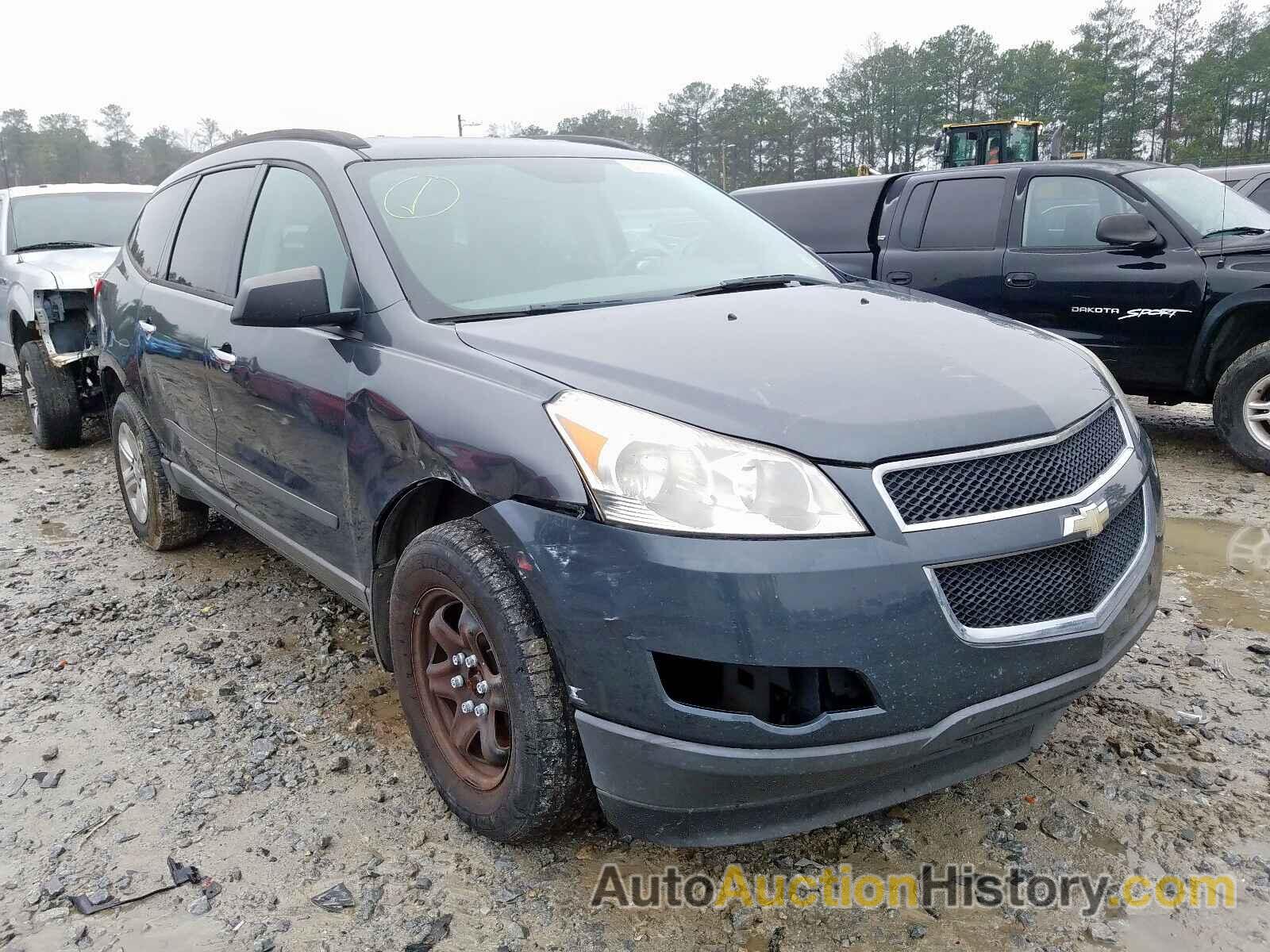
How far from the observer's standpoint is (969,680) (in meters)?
1.93

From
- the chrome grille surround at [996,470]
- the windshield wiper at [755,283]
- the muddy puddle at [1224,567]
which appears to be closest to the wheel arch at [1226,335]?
the muddy puddle at [1224,567]

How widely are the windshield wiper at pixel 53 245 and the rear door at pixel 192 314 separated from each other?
4.24 metres

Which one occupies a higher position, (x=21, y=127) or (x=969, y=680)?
(x=21, y=127)

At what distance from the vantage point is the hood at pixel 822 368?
6.53 feet

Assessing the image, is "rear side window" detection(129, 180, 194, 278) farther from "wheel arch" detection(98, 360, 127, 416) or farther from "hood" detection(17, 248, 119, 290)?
"hood" detection(17, 248, 119, 290)

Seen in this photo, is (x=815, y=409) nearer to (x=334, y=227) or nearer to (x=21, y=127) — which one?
(x=334, y=227)

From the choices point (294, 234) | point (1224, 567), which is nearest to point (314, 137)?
point (294, 234)

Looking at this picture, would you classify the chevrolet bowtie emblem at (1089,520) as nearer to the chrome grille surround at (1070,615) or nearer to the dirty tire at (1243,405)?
the chrome grille surround at (1070,615)

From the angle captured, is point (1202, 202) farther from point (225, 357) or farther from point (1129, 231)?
point (225, 357)

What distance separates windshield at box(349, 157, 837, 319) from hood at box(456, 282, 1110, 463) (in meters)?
0.22

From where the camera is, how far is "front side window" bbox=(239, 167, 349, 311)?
2947mm

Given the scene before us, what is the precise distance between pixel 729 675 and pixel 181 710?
2.16 metres

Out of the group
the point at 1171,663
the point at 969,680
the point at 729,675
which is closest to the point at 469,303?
the point at 729,675

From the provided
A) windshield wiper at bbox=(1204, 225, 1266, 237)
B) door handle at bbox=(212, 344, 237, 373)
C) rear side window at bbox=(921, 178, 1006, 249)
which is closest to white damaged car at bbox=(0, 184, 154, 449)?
door handle at bbox=(212, 344, 237, 373)
